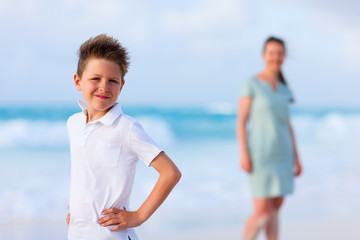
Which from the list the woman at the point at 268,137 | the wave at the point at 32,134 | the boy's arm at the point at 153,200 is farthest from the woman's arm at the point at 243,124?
the wave at the point at 32,134

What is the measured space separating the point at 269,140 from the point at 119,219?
1203 millimetres

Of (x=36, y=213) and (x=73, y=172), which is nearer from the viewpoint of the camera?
(x=73, y=172)

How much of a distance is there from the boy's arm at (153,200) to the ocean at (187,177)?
1.96 metres

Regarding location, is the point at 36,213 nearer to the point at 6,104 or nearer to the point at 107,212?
the point at 107,212

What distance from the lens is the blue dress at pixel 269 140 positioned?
2281mm

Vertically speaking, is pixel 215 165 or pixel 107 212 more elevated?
pixel 107 212

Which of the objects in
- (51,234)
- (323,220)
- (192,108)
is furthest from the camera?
(192,108)

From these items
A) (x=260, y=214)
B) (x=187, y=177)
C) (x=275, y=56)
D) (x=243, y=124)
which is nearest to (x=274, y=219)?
(x=260, y=214)

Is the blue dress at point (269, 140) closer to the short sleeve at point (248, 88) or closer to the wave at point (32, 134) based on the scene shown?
the short sleeve at point (248, 88)

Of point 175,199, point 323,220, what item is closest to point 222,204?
point 175,199

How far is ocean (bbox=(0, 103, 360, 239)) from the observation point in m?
3.71

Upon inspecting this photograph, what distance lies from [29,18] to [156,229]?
11388 mm

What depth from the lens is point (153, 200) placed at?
1302 mm

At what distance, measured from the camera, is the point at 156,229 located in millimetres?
3312
